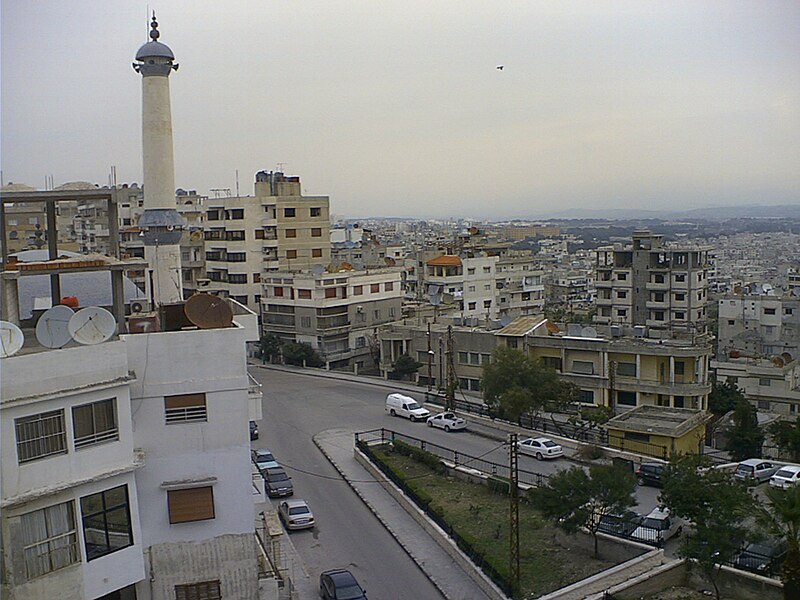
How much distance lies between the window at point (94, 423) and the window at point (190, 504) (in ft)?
2.84

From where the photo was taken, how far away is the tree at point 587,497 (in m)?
9.49

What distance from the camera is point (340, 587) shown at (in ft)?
29.1

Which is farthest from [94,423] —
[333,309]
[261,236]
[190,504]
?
[261,236]

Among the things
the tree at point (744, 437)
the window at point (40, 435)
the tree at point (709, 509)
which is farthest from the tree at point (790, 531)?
the tree at point (744, 437)

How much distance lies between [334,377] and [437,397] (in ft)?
17.3

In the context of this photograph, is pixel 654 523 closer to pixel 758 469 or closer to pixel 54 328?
pixel 758 469

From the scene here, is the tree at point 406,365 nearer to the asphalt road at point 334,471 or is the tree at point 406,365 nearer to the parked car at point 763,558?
the asphalt road at point 334,471

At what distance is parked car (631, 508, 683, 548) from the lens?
9.68 metres

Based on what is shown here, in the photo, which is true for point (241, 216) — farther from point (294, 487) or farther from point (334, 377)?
point (294, 487)

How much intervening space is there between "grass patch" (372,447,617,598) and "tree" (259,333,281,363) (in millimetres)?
13021

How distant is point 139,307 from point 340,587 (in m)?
3.92

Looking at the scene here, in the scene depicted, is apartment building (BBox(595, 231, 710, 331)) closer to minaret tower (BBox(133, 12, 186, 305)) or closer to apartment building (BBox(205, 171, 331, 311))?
apartment building (BBox(205, 171, 331, 311))

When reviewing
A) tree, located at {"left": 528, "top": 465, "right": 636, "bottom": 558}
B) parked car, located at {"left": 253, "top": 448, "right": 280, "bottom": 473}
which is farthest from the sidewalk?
tree, located at {"left": 528, "top": 465, "right": 636, "bottom": 558}

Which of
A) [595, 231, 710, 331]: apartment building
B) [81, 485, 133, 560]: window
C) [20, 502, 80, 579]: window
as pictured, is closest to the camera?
[20, 502, 80, 579]: window
